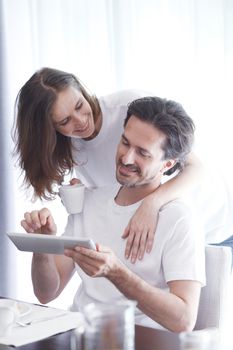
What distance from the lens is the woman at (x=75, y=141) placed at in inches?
65.1

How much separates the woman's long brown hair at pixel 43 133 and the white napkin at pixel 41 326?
25.6 inches

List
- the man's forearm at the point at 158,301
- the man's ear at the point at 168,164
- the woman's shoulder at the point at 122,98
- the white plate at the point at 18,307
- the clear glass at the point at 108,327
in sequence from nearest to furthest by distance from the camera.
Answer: the clear glass at the point at 108,327, the white plate at the point at 18,307, the man's forearm at the point at 158,301, the man's ear at the point at 168,164, the woman's shoulder at the point at 122,98

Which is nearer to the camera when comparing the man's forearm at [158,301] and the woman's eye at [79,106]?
the man's forearm at [158,301]

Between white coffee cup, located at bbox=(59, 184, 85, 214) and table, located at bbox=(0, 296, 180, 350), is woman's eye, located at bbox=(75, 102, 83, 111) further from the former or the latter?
table, located at bbox=(0, 296, 180, 350)

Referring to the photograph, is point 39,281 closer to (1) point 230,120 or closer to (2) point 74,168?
(2) point 74,168

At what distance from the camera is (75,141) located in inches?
79.7

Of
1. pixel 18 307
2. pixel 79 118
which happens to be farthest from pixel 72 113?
pixel 18 307

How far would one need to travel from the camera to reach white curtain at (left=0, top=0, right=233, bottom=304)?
2352 millimetres

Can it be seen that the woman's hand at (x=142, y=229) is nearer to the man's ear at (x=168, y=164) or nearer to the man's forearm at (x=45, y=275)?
the man's ear at (x=168, y=164)

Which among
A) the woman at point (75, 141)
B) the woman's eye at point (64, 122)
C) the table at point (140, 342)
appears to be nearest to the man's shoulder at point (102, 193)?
the woman at point (75, 141)

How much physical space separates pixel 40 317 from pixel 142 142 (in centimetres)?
60

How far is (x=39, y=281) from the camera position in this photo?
1796mm

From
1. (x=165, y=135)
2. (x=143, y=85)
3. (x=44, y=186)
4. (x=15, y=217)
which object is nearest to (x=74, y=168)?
(x=44, y=186)

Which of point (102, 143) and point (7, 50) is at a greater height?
point (7, 50)
